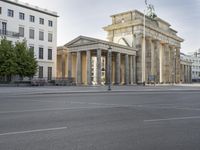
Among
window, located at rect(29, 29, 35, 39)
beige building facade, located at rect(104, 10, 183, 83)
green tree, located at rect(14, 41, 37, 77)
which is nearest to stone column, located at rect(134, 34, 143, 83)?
beige building facade, located at rect(104, 10, 183, 83)

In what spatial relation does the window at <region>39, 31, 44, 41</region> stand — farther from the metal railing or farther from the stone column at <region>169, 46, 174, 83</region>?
the stone column at <region>169, 46, 174, 83</region>

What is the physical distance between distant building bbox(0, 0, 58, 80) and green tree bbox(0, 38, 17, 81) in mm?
5466

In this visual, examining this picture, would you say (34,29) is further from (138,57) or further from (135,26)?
(135,26)

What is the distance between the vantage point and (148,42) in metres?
77.6

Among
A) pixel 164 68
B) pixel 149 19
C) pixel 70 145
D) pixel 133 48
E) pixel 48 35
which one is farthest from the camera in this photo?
pixel 164 68

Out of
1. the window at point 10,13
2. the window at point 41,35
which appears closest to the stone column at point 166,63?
the window at point 41,35

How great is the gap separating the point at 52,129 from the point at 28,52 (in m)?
44.7

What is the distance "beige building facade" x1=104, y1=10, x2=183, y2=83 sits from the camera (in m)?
73.4

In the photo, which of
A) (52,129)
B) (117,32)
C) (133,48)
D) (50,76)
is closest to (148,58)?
(133,48)

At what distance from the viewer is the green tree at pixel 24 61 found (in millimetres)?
48188

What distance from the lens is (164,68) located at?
88.7 metres

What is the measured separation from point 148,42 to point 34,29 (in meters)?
35.1

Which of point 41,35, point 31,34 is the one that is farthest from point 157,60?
point 31,34

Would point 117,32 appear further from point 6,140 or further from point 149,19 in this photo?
point 6,140
